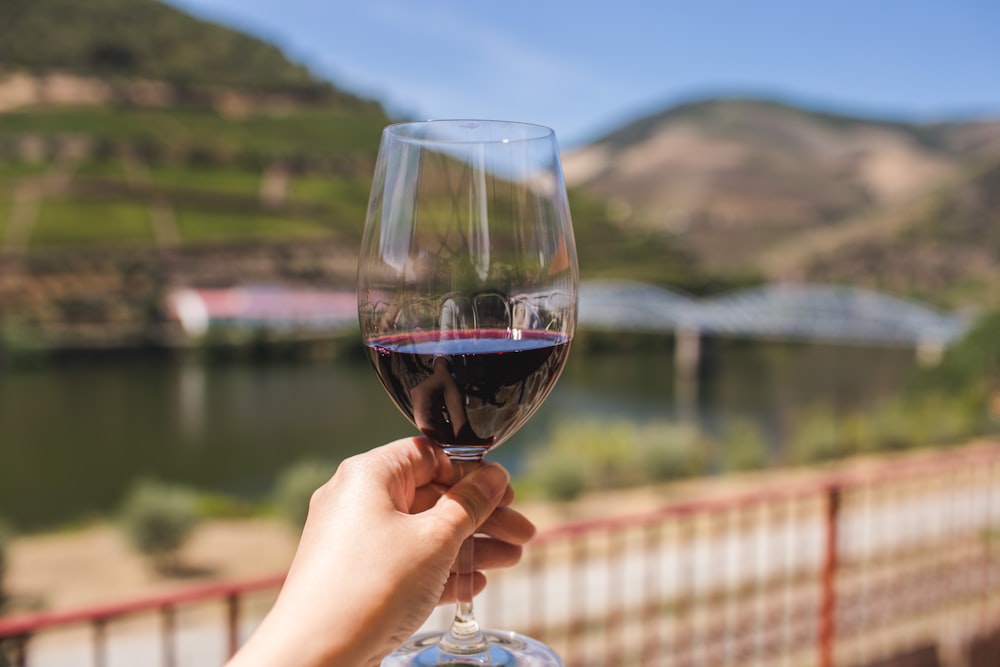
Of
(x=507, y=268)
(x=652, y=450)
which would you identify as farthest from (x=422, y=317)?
(x=652, y=450)

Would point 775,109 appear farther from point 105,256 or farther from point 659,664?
point 659,664

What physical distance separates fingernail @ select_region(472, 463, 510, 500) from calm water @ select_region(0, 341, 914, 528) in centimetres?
1439

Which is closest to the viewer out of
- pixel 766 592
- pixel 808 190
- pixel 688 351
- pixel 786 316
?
pixel 766 592

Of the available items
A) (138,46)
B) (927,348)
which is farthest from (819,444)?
(138,46)

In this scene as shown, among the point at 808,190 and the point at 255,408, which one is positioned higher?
the point at 808,190

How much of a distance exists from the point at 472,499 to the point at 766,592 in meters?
5.60

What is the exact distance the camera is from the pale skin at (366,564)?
1.77 feet

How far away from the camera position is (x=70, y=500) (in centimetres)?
1490

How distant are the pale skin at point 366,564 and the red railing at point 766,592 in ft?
5.35

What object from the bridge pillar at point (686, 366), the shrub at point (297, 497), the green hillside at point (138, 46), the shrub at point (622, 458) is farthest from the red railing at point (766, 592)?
the green hillside at point (138, 46)

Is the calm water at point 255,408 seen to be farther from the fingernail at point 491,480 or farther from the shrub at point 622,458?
the fingernail at point 491,480

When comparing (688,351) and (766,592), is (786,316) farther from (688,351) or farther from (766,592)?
(766,592)

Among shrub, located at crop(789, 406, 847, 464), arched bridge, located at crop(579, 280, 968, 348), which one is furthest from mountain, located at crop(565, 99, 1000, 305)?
shrub, located at crop(789, 406, 847, 464)

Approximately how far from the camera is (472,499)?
0.68 m
